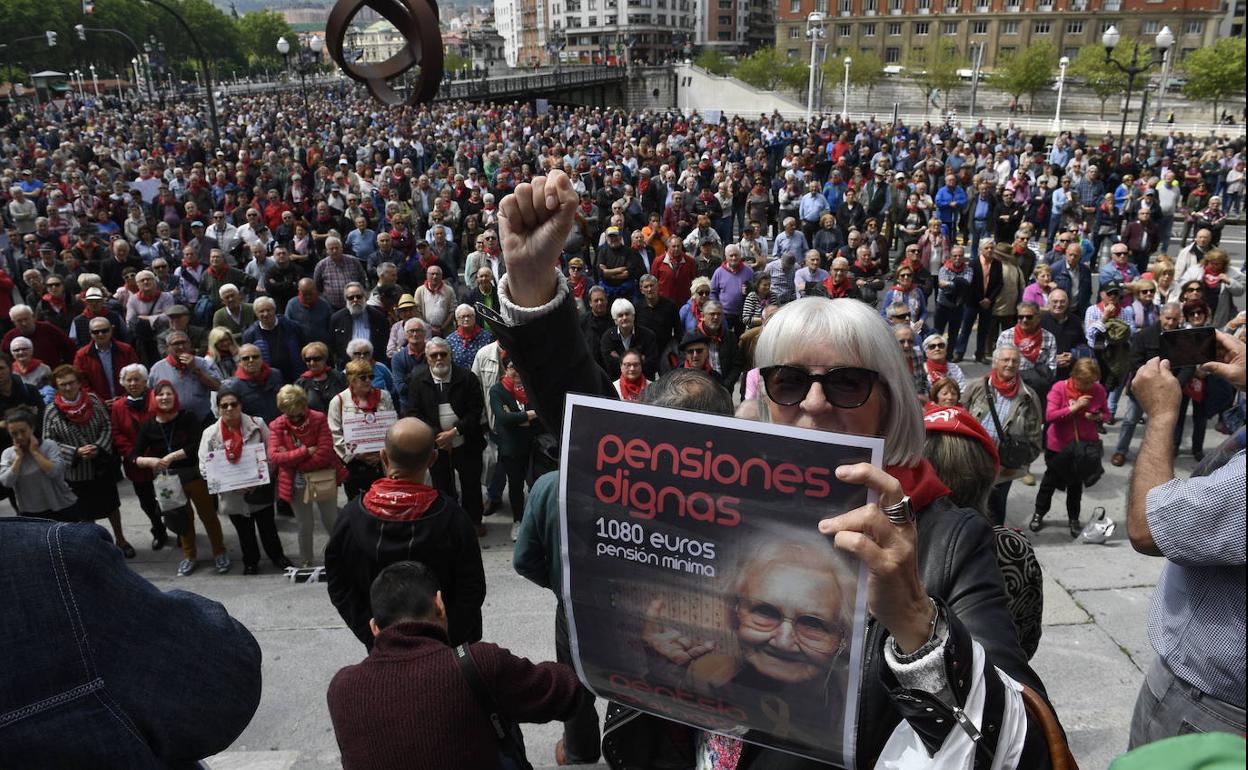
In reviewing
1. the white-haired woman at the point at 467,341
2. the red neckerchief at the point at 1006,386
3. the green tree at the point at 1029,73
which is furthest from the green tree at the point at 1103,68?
the white-haired woman at the point at 467,341

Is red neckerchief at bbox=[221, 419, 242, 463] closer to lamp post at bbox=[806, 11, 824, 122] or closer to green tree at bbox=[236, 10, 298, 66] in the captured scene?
lamp post at bbox=[806, 11, 824, 122]

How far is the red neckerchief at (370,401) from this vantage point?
5.72 m

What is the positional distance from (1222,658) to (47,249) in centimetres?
1202

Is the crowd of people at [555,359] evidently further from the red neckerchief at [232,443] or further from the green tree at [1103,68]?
the green tree at [1103,68]

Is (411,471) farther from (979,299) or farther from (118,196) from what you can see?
(118,196)

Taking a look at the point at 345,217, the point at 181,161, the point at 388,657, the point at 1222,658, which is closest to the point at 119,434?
the point at 388,657

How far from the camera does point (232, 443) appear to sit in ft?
17.7

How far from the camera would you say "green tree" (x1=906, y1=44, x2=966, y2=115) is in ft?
184

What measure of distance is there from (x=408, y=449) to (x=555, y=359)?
2.18 m

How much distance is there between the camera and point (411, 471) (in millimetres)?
3699

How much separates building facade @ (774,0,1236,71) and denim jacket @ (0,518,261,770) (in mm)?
60462

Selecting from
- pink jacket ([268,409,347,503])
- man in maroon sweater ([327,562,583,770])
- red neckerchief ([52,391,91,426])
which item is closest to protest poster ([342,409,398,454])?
pink jacket ([268,409,347,503])

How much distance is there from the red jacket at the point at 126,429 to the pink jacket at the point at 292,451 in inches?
39.6

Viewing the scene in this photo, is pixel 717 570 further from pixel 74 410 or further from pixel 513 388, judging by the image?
pixel 74 410
